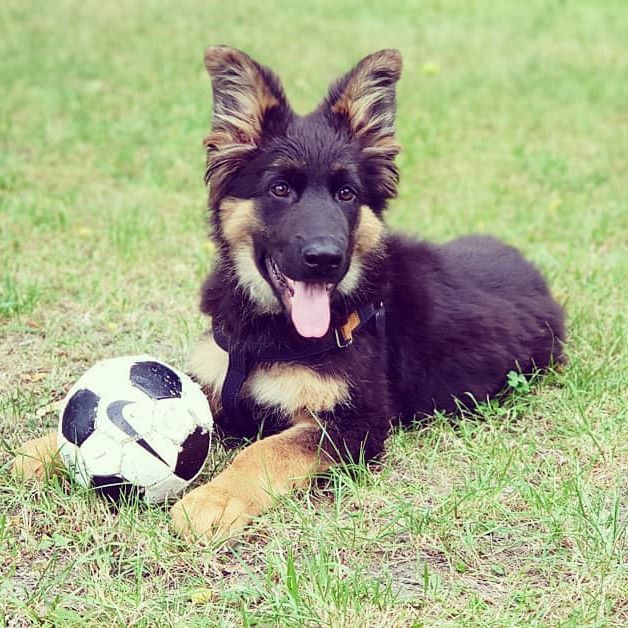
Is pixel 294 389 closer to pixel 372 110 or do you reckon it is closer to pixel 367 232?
pixel 367 232

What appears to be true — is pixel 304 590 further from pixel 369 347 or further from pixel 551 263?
pixel 551 263

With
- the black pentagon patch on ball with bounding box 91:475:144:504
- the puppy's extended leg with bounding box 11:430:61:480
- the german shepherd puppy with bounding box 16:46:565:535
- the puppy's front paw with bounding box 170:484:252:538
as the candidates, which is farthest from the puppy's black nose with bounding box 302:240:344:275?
the puppy's extended leg with bounding box 11:430:61:480

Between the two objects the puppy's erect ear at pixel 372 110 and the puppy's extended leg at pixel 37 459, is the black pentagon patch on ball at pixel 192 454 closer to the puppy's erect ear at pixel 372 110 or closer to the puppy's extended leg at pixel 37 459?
the puppy's extended leg at pixel 37 459

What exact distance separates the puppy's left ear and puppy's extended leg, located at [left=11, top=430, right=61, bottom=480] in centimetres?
173

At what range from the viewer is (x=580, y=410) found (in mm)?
3895

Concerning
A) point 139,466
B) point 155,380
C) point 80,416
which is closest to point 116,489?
point 139,466

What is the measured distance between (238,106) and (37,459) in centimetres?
158

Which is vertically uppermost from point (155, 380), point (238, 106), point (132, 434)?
point (238, 106)

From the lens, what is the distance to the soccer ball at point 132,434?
3119mm

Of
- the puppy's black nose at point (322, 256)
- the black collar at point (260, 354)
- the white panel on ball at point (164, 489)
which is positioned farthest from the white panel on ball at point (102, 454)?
the puppy's black nose at point (322, 256)

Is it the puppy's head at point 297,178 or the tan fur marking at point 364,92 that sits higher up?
the tan fur marking at point 364,92

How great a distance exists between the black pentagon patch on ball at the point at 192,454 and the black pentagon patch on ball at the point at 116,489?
160 mm

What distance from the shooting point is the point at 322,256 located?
329cm

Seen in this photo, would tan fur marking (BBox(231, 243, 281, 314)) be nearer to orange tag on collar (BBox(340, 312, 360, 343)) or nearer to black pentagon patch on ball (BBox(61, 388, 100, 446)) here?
orange tag on collar (BBox(340, 312, 360, 343))
